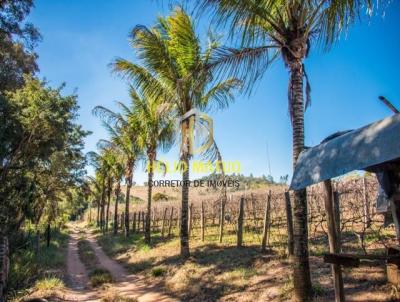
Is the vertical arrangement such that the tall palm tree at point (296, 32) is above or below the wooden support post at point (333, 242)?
above

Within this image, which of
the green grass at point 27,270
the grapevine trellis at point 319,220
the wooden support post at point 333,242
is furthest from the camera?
the grapevine trellis at point 319,220

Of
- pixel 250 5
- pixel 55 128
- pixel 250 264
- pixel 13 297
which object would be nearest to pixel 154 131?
pixel 55 128

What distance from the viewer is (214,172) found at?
42.1 ft

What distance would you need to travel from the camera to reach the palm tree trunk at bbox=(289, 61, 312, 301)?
6117mm

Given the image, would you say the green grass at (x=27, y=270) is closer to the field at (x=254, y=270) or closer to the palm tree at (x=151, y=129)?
the field at (x=254, y=270)

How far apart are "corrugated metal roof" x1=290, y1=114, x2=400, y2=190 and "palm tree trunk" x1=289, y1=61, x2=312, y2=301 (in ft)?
3.33

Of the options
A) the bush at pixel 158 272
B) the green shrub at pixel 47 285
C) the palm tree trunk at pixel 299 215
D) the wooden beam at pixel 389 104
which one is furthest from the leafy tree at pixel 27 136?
the wooden beam at pixel 389 104

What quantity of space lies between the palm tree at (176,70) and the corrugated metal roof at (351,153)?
682cm

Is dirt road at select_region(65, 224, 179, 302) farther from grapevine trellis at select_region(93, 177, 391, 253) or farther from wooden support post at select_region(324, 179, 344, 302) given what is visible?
wooden support post at select_region(324, 179, 344, 302)

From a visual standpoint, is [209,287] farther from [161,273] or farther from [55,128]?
[55,128]

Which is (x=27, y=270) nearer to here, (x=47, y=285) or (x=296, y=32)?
(x=47, y=285)

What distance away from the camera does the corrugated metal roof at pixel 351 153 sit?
404 centimetres

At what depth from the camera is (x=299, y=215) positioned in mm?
6250

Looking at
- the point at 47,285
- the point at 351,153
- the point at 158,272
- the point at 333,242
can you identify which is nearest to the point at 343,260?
the point at 333,242
